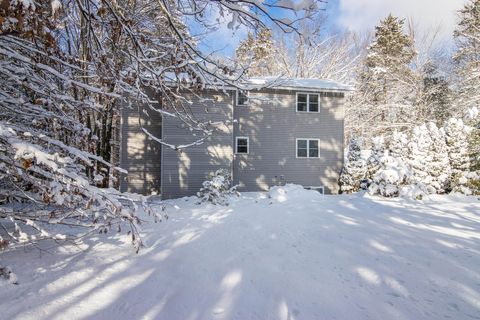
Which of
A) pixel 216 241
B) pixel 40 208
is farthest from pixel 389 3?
pixel 40 208

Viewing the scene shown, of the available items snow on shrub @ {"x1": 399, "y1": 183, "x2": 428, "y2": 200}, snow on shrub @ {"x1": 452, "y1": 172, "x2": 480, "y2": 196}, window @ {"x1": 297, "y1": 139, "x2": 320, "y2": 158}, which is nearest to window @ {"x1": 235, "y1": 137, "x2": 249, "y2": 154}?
window @ {"x1": 297, "y1": 139, "x2": 320, "y2": 158}

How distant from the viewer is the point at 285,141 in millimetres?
14078

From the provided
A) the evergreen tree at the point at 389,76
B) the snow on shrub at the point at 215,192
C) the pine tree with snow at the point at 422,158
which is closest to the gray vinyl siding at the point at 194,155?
the snow on shrub at the point at 215,192

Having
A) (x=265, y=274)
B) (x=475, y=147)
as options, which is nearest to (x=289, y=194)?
(x=265, y=274)

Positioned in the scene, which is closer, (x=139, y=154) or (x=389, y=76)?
Answer: (x=139, y=154)

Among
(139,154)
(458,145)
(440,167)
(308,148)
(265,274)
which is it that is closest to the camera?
(265,274)

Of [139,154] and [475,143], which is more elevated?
[475,143]

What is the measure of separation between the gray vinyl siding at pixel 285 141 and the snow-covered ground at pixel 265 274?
752 centimetres

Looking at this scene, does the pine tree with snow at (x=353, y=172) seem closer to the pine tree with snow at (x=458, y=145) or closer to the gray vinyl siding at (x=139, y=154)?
the pine tree with snow at (x=458, y=145)

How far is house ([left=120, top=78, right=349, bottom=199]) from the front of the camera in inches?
488

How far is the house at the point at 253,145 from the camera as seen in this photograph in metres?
12.4

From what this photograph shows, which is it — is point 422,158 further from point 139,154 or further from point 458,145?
point 139,154

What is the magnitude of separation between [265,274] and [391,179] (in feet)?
27.6

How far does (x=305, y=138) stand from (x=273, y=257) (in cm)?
1059
